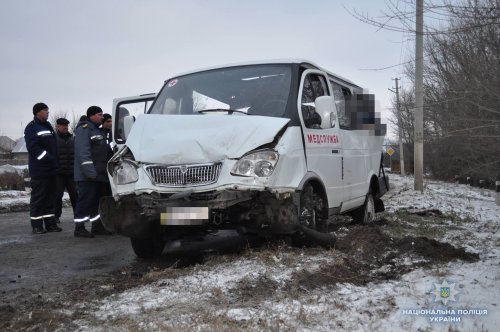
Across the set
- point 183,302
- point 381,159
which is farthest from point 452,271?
point 381,159

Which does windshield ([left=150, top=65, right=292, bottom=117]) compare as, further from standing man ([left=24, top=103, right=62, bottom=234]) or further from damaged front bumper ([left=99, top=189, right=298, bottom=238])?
standing man ([left=24, top=103, right=62, bottom=234])

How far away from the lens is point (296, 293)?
3590 millimetres

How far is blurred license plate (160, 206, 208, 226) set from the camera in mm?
4289

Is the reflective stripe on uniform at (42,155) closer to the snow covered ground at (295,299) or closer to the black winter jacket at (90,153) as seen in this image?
the black winter jacket at (90,153)

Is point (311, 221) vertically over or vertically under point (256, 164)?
under

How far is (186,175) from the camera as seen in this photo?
173 inches

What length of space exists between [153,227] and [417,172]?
40.3 feet

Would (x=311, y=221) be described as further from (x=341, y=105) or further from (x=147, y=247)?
(x=341, y=105)

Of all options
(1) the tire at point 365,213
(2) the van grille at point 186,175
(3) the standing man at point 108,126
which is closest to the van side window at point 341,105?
(1) the tire at point 365,213

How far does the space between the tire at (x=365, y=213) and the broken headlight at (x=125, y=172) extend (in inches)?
162

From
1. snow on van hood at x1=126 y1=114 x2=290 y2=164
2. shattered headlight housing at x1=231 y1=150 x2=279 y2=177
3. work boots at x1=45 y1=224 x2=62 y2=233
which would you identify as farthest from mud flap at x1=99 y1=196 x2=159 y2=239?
work boots at x1=45 y1=224 x2=62 y2=233

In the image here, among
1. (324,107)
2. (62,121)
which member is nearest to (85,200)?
(62,121)

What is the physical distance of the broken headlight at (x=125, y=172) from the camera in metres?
4.61

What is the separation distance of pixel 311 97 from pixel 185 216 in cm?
219
